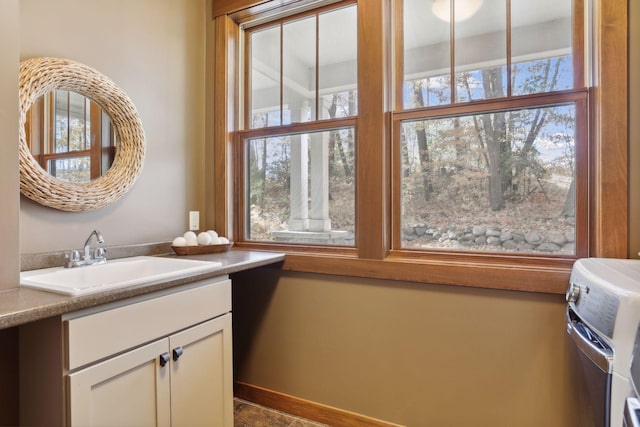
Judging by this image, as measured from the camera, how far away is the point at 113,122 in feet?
5.70

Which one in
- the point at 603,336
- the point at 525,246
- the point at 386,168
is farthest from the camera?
the point at 386,168

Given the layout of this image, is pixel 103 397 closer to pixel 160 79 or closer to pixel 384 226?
pixel 384 226

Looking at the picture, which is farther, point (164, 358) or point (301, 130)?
point (301, 130)

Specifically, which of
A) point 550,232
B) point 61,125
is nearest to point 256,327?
point 61,125

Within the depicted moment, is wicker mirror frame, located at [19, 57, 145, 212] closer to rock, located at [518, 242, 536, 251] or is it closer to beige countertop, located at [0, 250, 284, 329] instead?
beige countertop, located at [0, 250, 284, 329]

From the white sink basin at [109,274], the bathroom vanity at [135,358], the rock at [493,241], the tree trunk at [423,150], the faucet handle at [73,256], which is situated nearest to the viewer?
the bathroom vanity at [135,358]

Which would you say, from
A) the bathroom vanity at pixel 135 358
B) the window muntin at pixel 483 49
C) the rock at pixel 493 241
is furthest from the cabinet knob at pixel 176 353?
the window muntin at pixel 483 49

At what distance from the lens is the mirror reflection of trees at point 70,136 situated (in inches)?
57.6

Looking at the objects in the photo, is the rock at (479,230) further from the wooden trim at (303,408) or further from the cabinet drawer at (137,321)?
the cabinet drawer at (137,321)

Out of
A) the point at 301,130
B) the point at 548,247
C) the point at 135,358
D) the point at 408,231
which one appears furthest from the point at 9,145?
the point at 548,247

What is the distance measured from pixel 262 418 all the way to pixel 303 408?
0.23 meters

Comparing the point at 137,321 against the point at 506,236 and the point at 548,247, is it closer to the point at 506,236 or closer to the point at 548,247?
the point at 506,236

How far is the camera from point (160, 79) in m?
1.99

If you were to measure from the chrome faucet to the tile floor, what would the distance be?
1113mm
